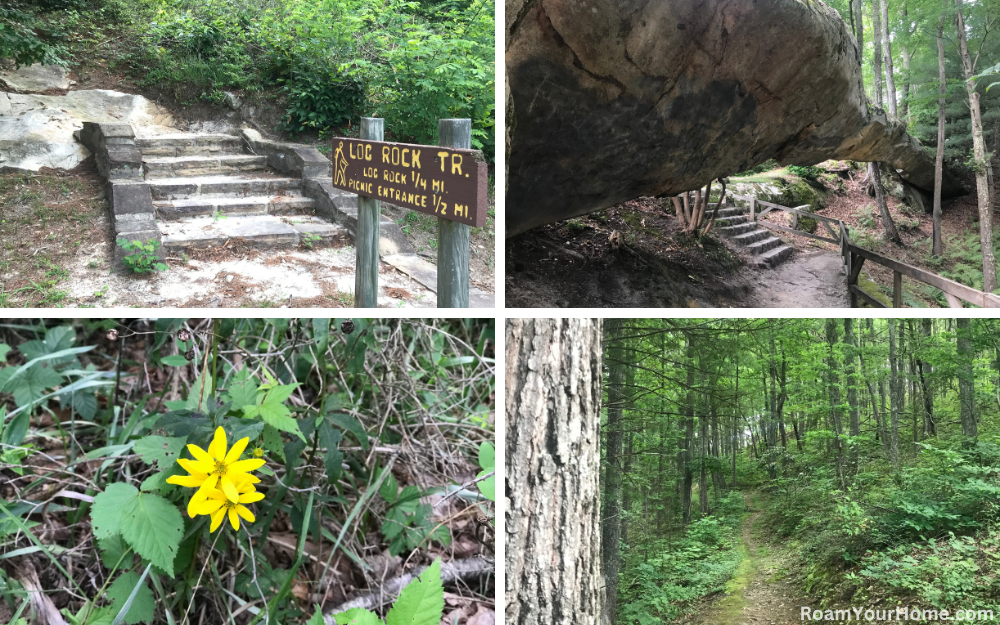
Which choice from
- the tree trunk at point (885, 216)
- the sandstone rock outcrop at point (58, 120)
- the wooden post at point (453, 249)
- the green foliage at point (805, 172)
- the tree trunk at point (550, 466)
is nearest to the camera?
the tree trunk at point (550, 466)

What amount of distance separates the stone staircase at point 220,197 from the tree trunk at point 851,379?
4.22 meters

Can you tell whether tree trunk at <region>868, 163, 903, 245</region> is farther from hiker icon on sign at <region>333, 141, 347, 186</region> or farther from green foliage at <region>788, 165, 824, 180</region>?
hiker icon on sign at <region>333, 141, 347, 186</region>

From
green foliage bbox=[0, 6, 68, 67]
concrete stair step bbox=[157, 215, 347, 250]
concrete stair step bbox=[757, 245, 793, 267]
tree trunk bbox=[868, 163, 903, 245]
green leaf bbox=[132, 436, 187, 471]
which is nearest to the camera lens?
green leaf bbox=[132, 436, 187, 471]

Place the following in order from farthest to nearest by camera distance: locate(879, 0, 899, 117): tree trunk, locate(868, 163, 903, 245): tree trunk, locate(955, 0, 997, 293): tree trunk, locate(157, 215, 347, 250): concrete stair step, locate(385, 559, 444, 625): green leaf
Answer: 1. locate(868, 163, 903, 245): tree trunk
2. locate(879, 0, 899, 117): tree trunk
3. locate(955, 0, 997, 293): tree trunk
4. locate(157, 215, 347, 250): concrete stair step
5. locate(385, 559, 444, 625): green leaf

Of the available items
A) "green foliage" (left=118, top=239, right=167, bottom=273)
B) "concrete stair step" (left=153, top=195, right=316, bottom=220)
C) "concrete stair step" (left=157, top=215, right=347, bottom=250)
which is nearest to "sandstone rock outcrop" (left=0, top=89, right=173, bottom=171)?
"concrete stair step" (left=153, top=195, right=316, bottom=220)

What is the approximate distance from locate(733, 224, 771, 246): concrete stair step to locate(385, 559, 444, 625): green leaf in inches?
302

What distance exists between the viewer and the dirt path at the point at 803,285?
602 centimetres

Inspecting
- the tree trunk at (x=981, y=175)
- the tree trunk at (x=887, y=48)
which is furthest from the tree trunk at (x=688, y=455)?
the tree trunk at (x=887, y=48)

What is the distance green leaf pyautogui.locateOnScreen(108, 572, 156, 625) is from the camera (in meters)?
1.28

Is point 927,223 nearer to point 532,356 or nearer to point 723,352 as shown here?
point 723,352

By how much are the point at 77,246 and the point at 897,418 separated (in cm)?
600

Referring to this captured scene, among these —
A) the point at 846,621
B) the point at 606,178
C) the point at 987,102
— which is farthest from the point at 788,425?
the point at 987,102

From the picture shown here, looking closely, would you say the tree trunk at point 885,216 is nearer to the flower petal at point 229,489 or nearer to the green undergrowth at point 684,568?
the green undergrowth at point 684,568

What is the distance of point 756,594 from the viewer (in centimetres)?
319
